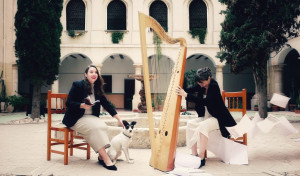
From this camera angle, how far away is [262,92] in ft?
35.8

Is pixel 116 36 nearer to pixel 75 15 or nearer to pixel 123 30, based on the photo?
pixel 123 30

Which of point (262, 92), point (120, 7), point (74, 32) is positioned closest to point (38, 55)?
point (74, 32)

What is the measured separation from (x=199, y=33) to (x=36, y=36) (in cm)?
930

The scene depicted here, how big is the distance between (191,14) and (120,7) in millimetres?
4372

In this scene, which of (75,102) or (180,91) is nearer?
(180,91)

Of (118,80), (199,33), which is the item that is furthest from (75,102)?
A: (118,80)

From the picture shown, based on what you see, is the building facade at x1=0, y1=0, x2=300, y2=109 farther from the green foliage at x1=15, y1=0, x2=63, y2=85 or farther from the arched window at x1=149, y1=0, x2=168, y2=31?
the green foliage at x1=15, y1=0, x2=63, y2=85

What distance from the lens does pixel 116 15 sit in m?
16.3

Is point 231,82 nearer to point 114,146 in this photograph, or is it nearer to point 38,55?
point 38,55

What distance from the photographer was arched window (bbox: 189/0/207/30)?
16.5 m

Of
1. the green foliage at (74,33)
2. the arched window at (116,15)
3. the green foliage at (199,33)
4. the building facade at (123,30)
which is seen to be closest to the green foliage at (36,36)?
the green foliage at (74,33)

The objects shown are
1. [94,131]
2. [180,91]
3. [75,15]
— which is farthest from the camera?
[75,15]

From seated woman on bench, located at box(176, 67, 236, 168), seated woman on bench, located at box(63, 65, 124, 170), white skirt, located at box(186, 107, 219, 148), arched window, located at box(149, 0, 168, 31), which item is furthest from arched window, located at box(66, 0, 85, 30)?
seated woman on bench, located at box(176, 67, 236, 168)

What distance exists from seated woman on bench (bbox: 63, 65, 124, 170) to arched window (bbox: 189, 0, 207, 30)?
13418 mm
